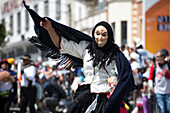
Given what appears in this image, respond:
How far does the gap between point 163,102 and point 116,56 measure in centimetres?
423

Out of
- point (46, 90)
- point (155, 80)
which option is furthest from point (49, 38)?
point (46, 90)

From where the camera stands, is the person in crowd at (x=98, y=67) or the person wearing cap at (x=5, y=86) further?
the person wearing cap at (x=5, y=86)

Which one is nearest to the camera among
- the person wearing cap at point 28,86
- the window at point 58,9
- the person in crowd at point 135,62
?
the person in crowd at point 135,62

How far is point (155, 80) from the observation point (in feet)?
30.8

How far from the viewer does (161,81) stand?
9.27 metres

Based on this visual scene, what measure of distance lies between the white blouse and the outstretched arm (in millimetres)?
75

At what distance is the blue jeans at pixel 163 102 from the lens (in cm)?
919

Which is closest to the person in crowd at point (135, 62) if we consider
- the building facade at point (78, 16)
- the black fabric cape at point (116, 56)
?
the black fabric cape at point (116, 56)

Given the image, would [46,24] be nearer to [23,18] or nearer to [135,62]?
[135,62]

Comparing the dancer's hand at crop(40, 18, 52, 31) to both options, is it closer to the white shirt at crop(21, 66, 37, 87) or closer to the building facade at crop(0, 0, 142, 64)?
the white shirt at crop(21, 66, 37, 87)

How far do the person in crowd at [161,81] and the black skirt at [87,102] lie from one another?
13.1 ft

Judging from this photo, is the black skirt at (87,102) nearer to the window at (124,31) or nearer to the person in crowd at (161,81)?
the person in crowd at (161,81)

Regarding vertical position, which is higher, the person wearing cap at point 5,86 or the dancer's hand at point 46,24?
the dancer's hand at point 46,24

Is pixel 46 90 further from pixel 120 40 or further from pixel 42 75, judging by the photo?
pixel 120 40
